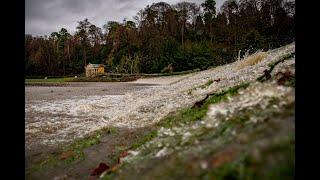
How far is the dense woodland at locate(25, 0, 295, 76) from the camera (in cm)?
8662

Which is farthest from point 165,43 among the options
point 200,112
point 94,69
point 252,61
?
point 200,112

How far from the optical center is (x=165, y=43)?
9425 cm

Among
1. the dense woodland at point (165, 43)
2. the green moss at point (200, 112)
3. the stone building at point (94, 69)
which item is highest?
the dense woodland at point (165, 43)

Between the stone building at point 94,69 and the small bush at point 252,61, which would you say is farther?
the stone building at point 94,69

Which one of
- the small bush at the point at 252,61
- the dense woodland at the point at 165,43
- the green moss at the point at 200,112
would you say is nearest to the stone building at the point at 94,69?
the dense woodland at the point at 165,43

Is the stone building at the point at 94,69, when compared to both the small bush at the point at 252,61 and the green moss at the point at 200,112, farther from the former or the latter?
the green moss at the point at 200,112

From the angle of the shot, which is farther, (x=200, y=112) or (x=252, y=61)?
(x=252, y=61)

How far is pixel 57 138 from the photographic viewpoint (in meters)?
18.5

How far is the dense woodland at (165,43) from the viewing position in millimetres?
86625

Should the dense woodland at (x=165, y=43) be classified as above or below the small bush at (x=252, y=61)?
above

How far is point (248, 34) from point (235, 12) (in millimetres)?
21719

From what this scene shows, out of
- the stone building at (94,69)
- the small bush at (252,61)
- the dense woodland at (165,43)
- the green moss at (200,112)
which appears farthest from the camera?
the stone building at (94,69)

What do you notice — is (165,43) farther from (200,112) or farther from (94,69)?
(200,112)
